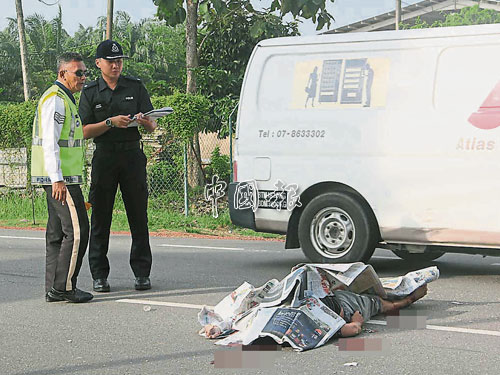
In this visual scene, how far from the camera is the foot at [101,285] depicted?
26.5 feet

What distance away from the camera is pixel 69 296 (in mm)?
7496

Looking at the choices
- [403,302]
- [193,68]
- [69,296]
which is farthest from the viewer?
[193,68]

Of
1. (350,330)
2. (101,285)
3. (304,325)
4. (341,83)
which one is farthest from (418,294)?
(101,285)

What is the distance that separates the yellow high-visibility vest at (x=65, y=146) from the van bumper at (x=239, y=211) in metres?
2.38

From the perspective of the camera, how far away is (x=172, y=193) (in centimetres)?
1573

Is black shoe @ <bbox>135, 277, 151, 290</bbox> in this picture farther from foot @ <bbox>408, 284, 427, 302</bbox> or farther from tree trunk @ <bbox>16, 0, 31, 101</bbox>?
tree trunk @ <bbox>16, 0, 31, 101</bbox>

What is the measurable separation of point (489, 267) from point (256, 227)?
2531mm

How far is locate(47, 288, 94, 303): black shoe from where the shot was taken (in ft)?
24.6

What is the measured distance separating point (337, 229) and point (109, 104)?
2.70 metres

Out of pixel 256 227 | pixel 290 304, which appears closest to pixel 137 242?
pixel 256 227

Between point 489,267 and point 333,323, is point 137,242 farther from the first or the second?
point 489,267

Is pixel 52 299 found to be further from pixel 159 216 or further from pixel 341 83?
pixel 159 216

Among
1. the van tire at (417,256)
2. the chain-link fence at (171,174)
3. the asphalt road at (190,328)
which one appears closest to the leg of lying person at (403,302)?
the asphalt road at (190,328)

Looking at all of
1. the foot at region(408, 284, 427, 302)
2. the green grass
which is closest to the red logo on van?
the foot at region(408, 284, 427, 302)
